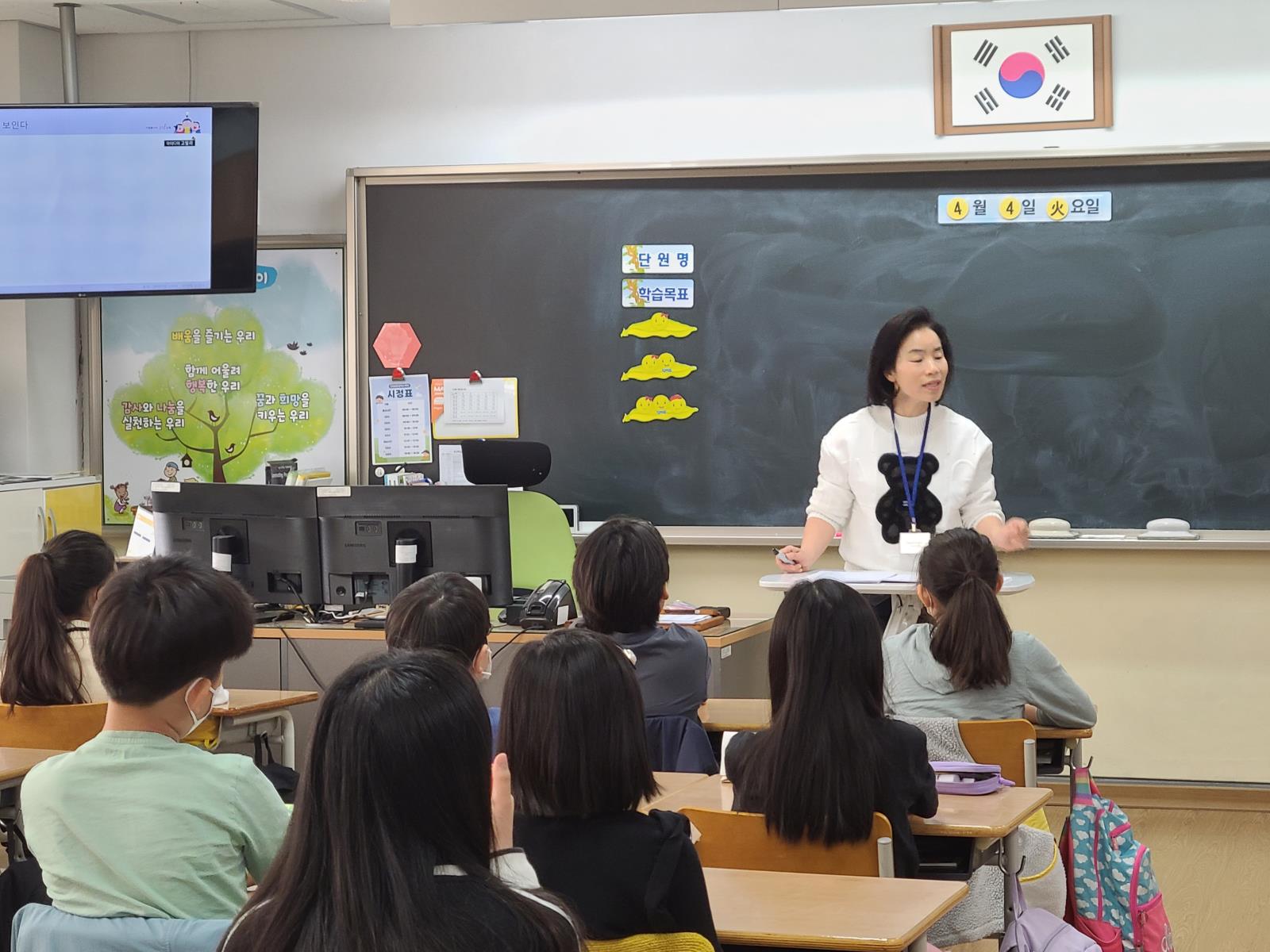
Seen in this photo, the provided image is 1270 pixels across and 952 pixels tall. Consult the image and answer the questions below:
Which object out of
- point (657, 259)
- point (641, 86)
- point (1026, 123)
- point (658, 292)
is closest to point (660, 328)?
point (658, 292)

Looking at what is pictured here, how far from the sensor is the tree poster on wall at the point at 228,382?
6.06 m

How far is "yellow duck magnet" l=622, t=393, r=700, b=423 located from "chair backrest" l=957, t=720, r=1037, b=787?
110 inches

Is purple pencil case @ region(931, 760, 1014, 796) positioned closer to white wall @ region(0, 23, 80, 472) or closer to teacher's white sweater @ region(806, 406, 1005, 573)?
teacher's white sweater @ region(806, 406, 1005, 573)

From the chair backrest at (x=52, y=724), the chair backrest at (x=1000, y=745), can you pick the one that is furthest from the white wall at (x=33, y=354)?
the chair backrest at (x=1000, y=745)

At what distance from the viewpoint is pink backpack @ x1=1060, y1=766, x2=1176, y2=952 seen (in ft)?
10.3

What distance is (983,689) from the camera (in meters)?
3.29

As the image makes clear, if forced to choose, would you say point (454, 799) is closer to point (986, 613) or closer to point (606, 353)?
point (986, 613)

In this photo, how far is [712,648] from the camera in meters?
4.36

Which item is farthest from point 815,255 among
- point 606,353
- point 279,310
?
point 279,310

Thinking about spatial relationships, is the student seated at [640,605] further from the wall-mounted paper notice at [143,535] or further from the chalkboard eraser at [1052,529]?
the chalkboard eraser at [1052,529]

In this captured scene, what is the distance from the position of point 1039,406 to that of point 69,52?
4.02 meters

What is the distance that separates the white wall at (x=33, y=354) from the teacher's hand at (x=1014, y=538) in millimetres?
4066

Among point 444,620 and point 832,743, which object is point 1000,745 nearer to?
point 832,743

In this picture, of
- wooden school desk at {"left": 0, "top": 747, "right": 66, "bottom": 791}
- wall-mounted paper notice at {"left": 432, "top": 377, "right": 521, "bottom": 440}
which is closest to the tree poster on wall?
wall-mounted paper notice at {"left": 432, "top": 377, "right": 521, "bottom": 440}
